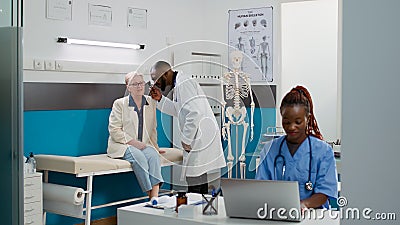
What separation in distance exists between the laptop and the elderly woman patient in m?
1.42

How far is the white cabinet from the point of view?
14.1 ft

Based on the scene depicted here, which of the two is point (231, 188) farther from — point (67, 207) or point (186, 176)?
point (67, 207)

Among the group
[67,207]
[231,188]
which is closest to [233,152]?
[231,188]

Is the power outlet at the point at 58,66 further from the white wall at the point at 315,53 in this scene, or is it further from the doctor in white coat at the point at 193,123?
the white wall at the point at 315,53

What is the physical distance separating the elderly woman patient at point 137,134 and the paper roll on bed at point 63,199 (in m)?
0.57

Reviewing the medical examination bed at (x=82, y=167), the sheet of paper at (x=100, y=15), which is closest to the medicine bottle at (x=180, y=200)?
the medical examination bed at (x=82, y=167)

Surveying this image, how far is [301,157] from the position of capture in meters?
2.68

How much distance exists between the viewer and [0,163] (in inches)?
81.0

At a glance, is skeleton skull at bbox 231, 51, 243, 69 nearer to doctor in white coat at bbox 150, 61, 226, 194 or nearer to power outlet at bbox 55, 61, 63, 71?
doctor in white coat at bbox 150, 61, 226, 194

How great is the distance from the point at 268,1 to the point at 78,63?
2.22 metres

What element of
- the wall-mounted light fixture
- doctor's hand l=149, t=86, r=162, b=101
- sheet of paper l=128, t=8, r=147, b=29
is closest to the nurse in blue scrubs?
doctor's hand l=149, t=86, r=162, b=101

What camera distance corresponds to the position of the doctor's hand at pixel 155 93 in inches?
127

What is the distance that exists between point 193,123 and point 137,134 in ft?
3.91

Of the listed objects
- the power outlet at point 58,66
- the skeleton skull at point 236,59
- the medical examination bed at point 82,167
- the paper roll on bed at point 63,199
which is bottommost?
the paper roll on bed at point 63,199
